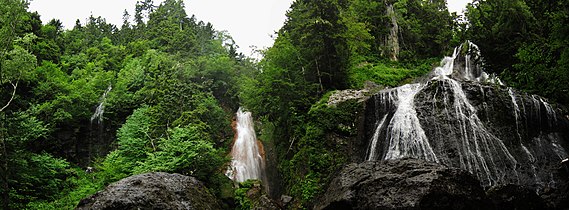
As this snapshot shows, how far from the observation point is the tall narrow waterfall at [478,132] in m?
13.0

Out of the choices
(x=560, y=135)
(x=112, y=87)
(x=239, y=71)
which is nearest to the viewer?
(x=560, y=135)

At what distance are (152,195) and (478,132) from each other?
11.7 meters

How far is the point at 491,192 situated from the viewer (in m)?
9.85

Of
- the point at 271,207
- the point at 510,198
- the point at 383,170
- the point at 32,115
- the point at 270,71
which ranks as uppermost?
the point at 270,71

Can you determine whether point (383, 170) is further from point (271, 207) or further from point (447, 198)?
point (271, 207)

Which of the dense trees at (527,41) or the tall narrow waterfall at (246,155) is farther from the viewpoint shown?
the tall narrow waterfall at (246,155)

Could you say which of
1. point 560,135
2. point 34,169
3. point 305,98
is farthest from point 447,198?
point 34,169

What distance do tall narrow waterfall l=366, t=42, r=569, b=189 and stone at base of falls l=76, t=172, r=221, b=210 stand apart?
6799mm

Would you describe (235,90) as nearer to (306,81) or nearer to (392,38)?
(392,38)

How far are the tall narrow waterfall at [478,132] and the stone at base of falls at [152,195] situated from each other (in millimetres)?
6799

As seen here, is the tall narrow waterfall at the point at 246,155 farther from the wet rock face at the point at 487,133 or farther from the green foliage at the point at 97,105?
the wet rock face at the point at 487,133

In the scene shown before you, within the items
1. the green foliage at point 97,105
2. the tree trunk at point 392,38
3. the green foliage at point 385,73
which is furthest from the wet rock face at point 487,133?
the tree trunk at point 392,38

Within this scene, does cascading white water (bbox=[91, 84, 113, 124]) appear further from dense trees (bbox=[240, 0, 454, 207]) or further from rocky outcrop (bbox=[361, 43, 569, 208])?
rocky outcrop (bbox=[361, 43, 569, 208])

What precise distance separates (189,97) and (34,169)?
892 cm
